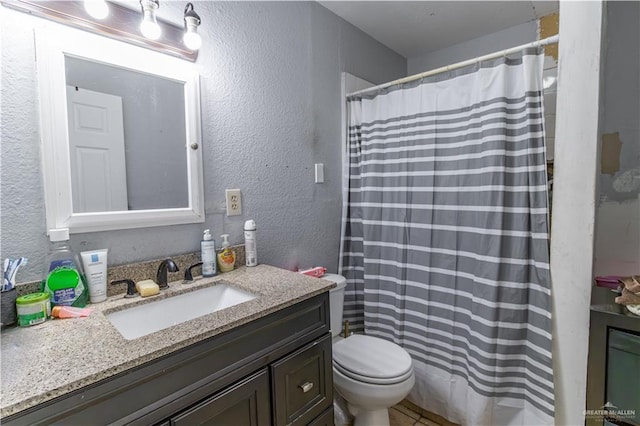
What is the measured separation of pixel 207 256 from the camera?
1293 millimetres

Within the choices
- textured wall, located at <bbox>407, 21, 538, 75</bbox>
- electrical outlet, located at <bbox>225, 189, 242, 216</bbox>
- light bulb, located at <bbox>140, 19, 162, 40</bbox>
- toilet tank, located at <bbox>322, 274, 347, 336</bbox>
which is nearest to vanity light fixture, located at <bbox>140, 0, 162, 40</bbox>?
light bulb, located at <bbox>140, 19, 162, 40</bbox>

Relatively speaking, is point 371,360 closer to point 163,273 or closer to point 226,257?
point 226,257

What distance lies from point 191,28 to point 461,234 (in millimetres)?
1542

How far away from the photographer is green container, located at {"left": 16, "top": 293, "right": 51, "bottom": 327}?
84cm

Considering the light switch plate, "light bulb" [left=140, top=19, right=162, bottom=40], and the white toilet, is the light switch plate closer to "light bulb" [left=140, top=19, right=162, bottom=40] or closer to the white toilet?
the white toilet

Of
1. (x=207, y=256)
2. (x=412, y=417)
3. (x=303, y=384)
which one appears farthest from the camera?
(x=412, y=417)

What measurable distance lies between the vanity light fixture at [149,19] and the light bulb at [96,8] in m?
0.11

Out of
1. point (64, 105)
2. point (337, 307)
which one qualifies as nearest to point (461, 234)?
point (337, 307)

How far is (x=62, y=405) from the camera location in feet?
1.95

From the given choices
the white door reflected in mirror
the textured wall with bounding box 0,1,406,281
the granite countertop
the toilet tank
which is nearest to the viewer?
the granite countertop

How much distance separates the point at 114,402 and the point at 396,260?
147 cm

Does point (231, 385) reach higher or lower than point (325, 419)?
higher

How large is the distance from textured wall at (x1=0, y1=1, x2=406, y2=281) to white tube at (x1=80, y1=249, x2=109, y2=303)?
0.06 m

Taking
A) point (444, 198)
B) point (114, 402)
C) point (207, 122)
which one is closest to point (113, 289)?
point (114, 402)
